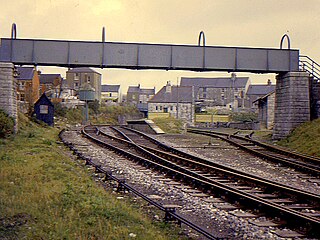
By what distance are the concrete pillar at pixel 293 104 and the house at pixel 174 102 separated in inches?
1693

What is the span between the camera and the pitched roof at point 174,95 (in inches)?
2832

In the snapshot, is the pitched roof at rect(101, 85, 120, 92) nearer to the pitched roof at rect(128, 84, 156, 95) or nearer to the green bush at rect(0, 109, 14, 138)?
the pitched roof at rect(128, 84, 156, 95)

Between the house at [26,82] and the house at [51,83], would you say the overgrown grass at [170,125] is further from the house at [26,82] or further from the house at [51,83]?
the house at [51,83]

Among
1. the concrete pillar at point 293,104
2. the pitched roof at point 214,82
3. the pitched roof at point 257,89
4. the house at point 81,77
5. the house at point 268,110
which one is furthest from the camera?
the pitched roof at point 214,82

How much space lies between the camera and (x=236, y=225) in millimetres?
7074

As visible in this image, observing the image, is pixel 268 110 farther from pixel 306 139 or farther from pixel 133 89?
pixel 133 89

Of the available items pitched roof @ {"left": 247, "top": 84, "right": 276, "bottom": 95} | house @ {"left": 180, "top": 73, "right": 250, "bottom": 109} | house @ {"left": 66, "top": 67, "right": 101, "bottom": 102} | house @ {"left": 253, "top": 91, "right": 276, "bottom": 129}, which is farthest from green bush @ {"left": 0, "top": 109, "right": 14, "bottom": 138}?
pitched roof @ {"left": 247, "top": 84, "right": 276, "bottom": 95}

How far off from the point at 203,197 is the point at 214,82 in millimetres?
98666

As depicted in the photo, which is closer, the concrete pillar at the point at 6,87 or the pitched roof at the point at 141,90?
the concrete pillar at the point at 6,87

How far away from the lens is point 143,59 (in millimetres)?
24406

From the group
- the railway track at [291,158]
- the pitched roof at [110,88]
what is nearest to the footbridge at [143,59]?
the railway track at [291,158]

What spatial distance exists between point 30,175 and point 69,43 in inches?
598

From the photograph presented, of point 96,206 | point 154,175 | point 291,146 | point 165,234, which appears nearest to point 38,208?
point 96,206

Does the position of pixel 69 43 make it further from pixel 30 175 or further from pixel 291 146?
pixel 30 175
